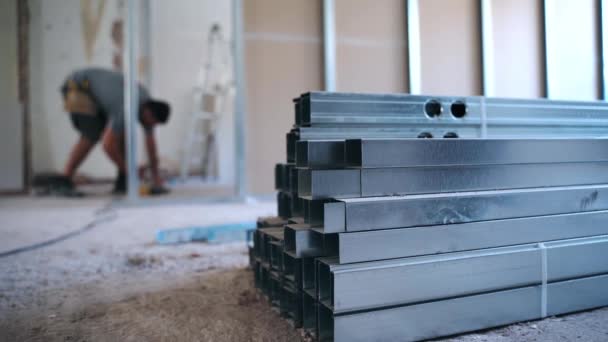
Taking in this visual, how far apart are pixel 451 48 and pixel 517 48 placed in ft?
1.42

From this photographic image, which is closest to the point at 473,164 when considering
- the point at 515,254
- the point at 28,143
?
the point at 515,254

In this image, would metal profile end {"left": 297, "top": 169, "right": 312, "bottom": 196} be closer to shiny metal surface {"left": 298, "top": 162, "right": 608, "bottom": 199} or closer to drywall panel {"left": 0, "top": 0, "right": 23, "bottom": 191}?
shiny metal surface {"left": 298, "top": 162, "right": 608, "bottom": 199}

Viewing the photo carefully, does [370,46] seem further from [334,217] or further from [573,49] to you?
[334,217]

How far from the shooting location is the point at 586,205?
42.3 inches

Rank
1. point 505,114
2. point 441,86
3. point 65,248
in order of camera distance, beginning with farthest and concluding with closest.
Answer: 1. point 441,86
2. point 65,248
3. point 505,114

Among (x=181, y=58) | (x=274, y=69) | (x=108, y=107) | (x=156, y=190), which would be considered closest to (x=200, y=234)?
(x=274, y=69)

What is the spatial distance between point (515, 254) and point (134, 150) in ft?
9.65

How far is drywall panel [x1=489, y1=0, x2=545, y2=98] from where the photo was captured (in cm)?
291

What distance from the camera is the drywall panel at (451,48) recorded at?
290 cm

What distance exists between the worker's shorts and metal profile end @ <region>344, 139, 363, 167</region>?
396 cm

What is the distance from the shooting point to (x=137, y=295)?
4.14ft

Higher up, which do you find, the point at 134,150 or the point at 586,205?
the point at 134,150

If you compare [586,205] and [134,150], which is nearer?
[586,205]

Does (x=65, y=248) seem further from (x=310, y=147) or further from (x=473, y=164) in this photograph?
(x=473, y=164)
